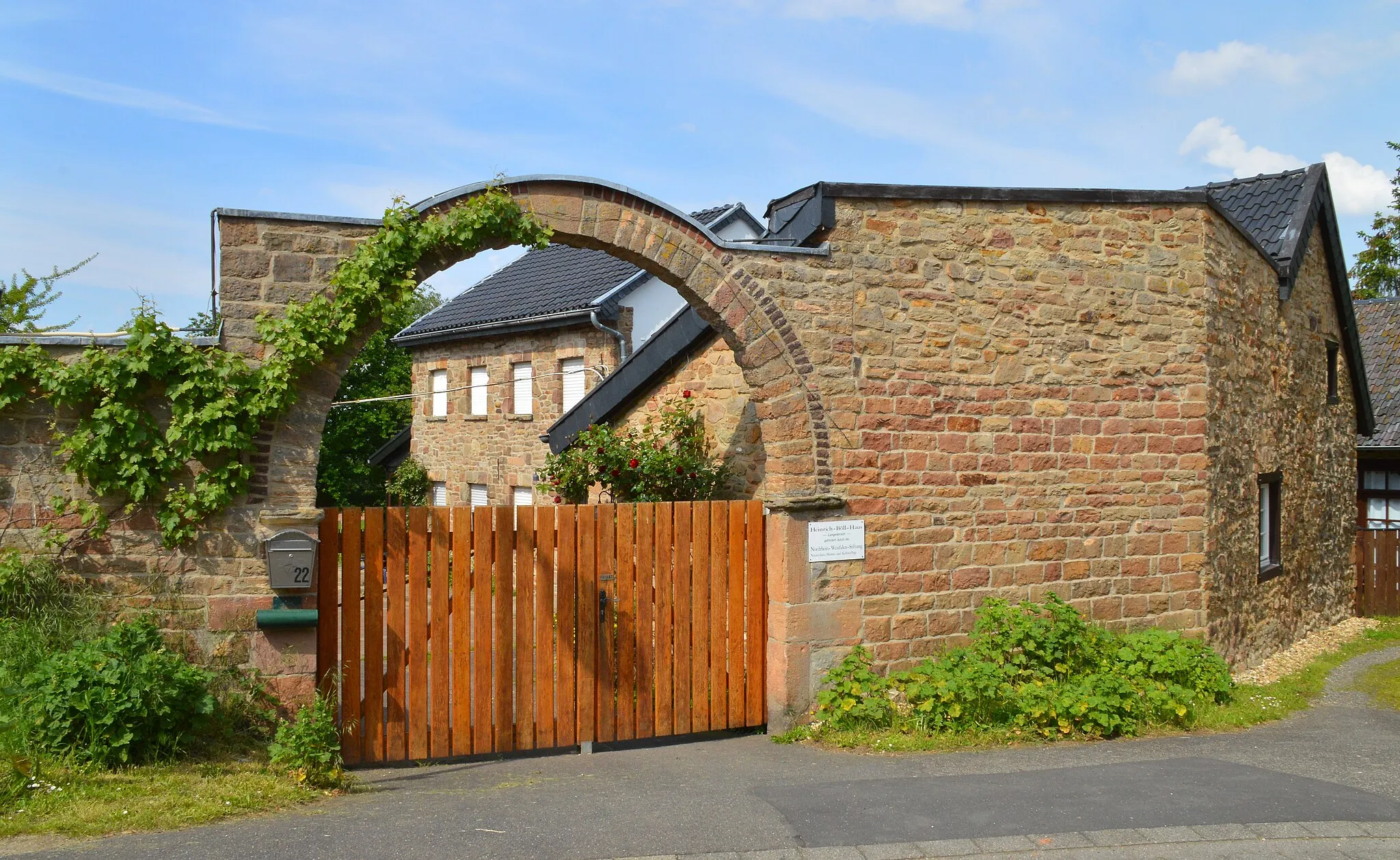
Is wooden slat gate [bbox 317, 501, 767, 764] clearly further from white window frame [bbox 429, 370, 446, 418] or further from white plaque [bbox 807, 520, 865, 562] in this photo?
white window frame [bbox 429, 370, 446, 418]

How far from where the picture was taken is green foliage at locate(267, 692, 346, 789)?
606cm

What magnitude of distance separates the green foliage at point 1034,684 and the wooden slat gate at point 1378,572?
29.6ft

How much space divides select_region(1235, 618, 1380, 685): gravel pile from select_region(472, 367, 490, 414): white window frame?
14912 millimetres

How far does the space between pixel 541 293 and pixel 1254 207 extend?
12.5 m

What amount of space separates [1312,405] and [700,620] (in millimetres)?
9403

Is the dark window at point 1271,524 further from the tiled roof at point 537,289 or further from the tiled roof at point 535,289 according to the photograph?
the tiled roof at point 535,289

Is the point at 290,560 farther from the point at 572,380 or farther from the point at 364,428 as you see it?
the point at 364,428

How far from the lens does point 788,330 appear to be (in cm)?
775

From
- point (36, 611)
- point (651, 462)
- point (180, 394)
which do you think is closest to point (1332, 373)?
point (651, 462)

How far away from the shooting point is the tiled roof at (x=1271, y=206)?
1209 centimetres

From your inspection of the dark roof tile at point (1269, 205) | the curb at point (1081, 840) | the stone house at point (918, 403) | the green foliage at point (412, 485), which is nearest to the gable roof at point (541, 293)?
the green foliage at point (412, 485)

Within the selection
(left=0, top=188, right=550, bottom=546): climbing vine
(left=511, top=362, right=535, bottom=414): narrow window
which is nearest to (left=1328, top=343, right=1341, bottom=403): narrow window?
(left=0, top=188, right=550, bottom=546): climbing vine

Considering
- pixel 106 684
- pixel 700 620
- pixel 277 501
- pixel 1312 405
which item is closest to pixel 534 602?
pixel 700 620

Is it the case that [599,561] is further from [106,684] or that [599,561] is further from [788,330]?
[106,684]
